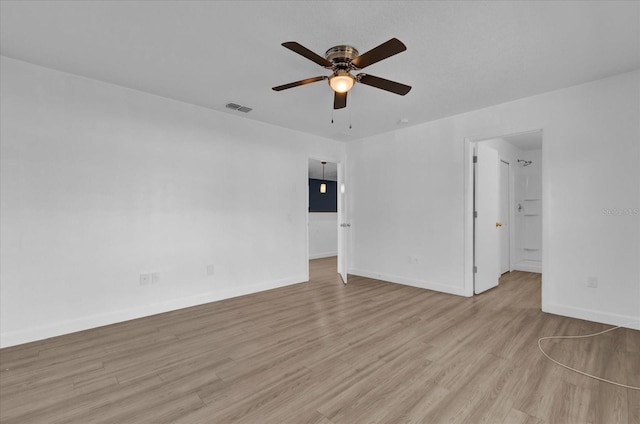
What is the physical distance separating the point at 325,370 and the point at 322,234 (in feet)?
20.2

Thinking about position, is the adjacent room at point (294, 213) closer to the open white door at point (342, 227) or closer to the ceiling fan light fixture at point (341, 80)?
the ceiling fan light fixture at point (341, 80)

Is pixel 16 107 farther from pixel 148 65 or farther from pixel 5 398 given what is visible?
pixel 5 398

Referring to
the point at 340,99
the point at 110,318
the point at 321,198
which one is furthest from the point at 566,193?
the point at 321,198

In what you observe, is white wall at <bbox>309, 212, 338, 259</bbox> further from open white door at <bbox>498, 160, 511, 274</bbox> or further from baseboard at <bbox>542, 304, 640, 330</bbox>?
Answer: baseboard at <bbox>542, 304, 640, 330</bbox>

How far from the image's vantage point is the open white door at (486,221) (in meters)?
4.36

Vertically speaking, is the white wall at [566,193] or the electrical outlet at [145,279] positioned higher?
the white wall at [566,193]

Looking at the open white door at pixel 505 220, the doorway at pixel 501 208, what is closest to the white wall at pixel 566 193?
the doorway at pixel 501 208

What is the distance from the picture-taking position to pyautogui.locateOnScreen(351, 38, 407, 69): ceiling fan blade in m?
1.95

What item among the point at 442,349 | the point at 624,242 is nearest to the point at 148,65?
the point at 442,349

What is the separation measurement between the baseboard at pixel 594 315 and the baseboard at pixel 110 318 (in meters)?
3.88

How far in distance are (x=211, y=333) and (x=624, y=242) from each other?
4.38m

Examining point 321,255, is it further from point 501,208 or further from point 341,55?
point 341,55

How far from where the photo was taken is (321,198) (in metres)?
9.02

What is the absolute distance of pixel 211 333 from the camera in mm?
3020
